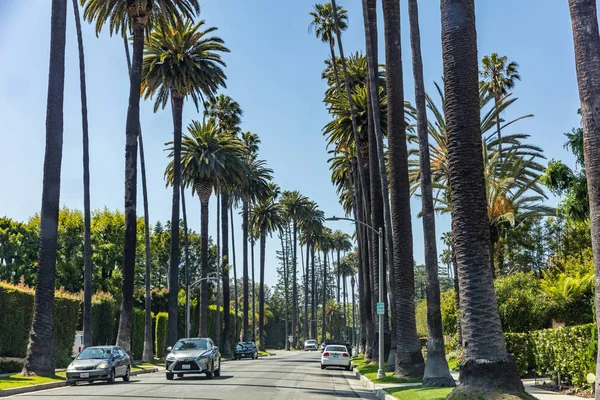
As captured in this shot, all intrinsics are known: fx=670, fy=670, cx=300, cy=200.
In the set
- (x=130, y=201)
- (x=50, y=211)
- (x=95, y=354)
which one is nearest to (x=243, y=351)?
(x=130, y=201)

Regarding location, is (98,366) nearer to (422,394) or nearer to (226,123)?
(422,394)

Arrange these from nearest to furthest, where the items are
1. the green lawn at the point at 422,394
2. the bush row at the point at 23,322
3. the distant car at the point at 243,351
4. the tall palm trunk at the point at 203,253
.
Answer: the green lawn at the point at 422,394 < the bush row at the point at 23,322 < the tall palm trunk at the point at 203,253 < the distant car at the point at 243,351

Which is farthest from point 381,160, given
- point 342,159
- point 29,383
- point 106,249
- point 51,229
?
point 106,249

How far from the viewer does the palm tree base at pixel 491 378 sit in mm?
12680

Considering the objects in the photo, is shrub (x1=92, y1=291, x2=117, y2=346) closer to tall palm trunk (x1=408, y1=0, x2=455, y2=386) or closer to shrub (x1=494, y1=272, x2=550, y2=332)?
shrub (x1=494, y1=272, x2=550, y2=332)

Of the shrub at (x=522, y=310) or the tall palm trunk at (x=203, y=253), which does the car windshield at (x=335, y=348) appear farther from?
the tall palm trunk at (x=203, y=253)

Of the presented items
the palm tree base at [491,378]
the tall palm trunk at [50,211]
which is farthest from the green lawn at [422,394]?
the tall palm trunk at [50,211]

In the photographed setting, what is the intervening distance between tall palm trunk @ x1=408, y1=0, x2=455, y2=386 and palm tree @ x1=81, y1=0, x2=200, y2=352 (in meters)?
18.2

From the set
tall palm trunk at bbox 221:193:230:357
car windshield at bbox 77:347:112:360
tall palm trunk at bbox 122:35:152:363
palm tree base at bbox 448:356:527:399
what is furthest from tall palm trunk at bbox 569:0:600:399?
tall palm trunk at bbox 221:193:230:357

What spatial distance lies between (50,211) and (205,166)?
1174 inches

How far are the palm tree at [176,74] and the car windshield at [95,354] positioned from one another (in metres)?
20.8

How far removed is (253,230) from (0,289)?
63.7 metres

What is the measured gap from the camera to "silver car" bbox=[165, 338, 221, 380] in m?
27.3

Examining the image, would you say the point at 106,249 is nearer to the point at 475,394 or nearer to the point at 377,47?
the point at 377,47
